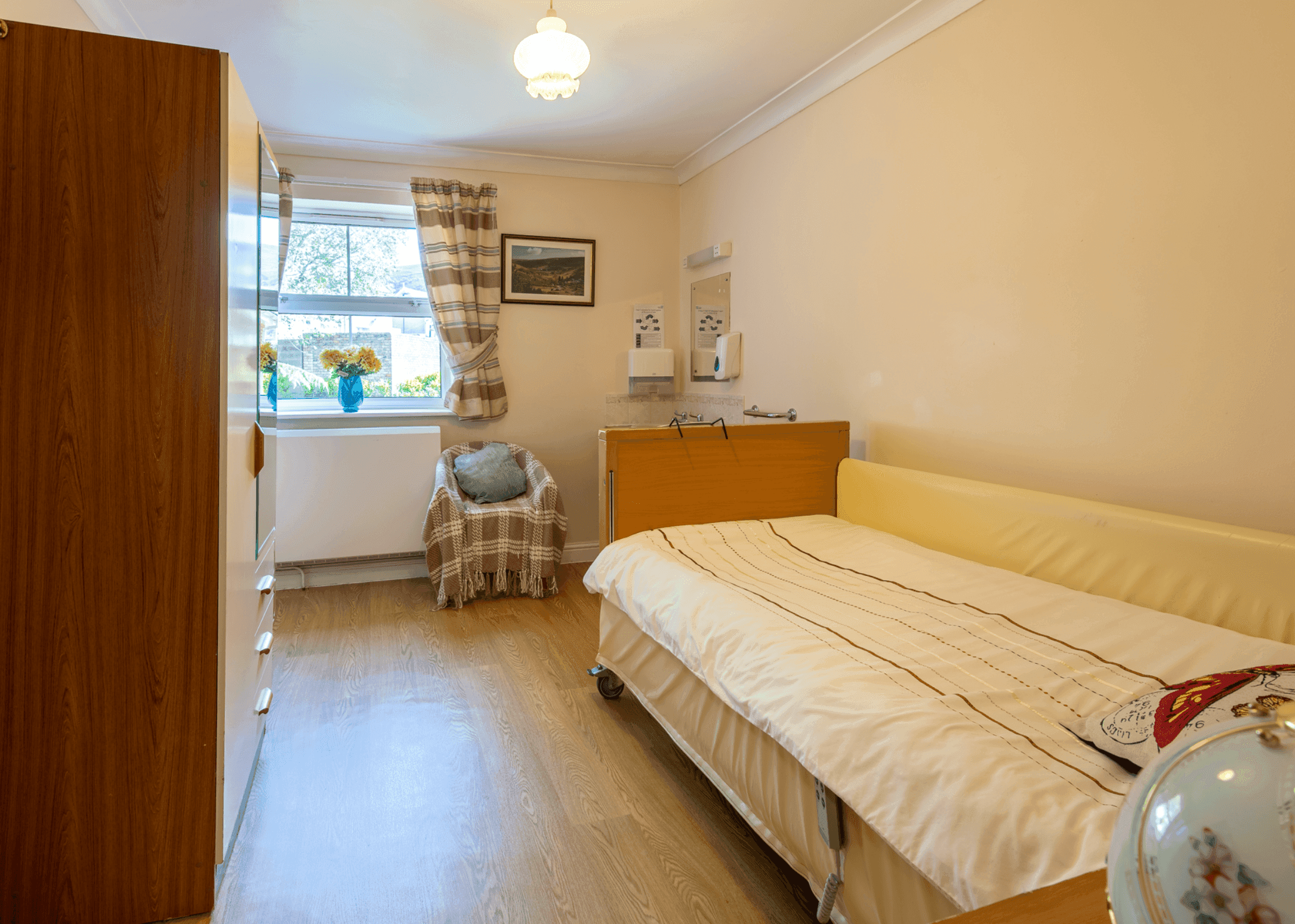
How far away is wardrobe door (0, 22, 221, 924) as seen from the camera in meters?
1.45

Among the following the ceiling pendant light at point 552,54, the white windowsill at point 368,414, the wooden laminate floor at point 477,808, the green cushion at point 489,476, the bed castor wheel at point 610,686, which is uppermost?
the ceiling pendant light at point 552,54

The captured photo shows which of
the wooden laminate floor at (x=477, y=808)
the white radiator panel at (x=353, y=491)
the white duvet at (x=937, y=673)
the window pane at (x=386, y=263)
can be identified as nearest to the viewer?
the white duvet at (x=937, y=673)

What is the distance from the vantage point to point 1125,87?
1.97m

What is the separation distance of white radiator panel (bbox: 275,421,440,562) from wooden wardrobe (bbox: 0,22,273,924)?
2518 millimetres

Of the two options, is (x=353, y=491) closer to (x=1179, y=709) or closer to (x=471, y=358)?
(x=471, y=358)

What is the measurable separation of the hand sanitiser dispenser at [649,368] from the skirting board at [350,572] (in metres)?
1.63

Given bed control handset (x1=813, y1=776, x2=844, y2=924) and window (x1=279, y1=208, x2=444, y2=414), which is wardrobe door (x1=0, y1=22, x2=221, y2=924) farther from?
window (x1=279, y1=208, x2=444, y2=414)

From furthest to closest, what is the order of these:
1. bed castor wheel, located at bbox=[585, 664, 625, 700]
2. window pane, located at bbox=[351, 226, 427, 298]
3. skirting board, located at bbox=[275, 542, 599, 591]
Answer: window pane, located at bbox=[351, 226, 427, 298], skirting board, located at bbox=[275, 542, 599, 591], bed castor wheel, located at bbox=[585, 664, 625, 700]

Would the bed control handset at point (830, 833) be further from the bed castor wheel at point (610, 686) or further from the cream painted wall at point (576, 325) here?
the cream painted wall at point (576, 325)

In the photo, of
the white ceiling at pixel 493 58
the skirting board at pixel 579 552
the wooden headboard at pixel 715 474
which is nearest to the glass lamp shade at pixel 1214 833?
the wooden headboard at pixel 715 474

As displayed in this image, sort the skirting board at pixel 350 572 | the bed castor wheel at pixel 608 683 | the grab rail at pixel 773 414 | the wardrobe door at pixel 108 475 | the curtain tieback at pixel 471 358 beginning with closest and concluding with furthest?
the wardrobe door at pixel 108 475
the bed castor wheel at pixel 608 683
the grab rail at pixel 773 414
the skirting board at pixel 350 572
the curtain tieback at pixel 471 358

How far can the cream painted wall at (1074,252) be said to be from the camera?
1.71m

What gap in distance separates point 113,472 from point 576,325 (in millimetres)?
3292

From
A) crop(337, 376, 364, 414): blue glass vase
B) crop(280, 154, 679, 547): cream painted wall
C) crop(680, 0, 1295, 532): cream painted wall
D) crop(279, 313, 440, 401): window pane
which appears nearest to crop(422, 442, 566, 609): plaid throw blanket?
crop(280, 154, 679, 547): cream painted wall
